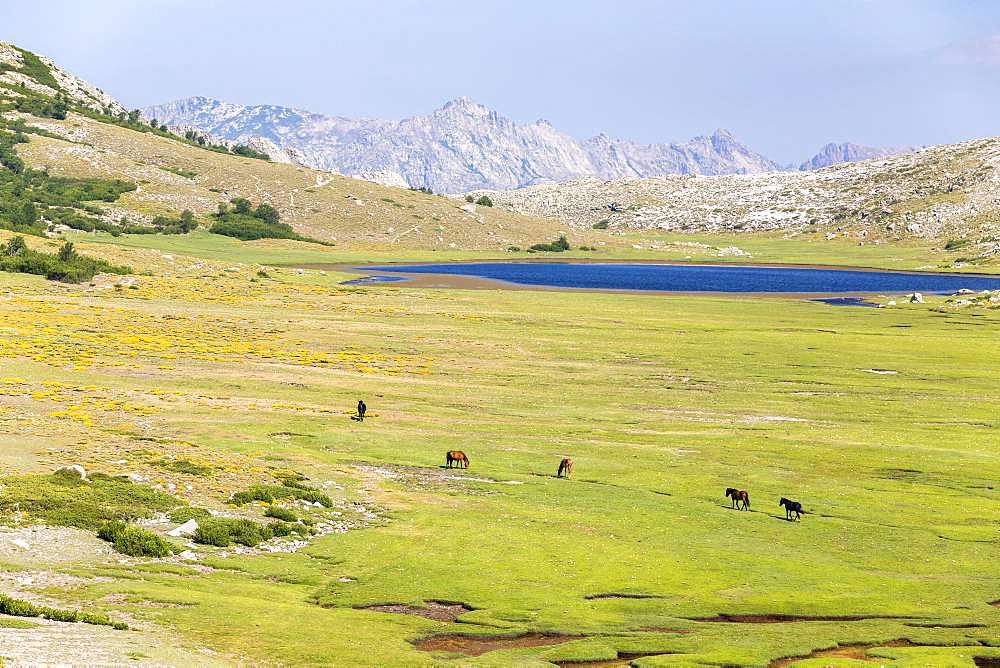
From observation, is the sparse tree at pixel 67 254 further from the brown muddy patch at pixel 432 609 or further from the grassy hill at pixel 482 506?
the brown muddy patch at pixel 432 609

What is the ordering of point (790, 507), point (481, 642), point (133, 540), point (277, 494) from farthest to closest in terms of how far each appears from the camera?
point (790, 507) < point (277, 494) < point (133, 540) < point (481, 642)

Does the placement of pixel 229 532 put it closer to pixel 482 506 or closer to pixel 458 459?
pixel 482 506

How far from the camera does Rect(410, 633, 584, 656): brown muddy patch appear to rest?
100 ft

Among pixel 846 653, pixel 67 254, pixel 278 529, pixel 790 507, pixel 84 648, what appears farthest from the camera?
pixel 67 254

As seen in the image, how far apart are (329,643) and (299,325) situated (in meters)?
90.9

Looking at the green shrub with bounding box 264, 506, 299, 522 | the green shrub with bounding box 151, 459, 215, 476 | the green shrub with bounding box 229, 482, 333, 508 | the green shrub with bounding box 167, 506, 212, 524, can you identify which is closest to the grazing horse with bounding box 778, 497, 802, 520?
the green shrub with bounding box 229, 482, 333, 508

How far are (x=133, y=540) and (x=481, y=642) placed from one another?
13.4 m

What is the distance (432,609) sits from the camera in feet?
112

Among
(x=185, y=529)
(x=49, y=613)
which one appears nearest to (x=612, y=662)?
(x=49, y=613)

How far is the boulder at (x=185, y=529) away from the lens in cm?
3875

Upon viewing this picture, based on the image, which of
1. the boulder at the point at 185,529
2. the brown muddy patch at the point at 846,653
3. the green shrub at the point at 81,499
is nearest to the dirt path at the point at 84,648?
the boulder at the point at 185,529

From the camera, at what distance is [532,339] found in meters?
114

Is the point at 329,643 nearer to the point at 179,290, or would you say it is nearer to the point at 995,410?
the point at 995,410

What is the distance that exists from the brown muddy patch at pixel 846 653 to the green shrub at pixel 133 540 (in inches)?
823
